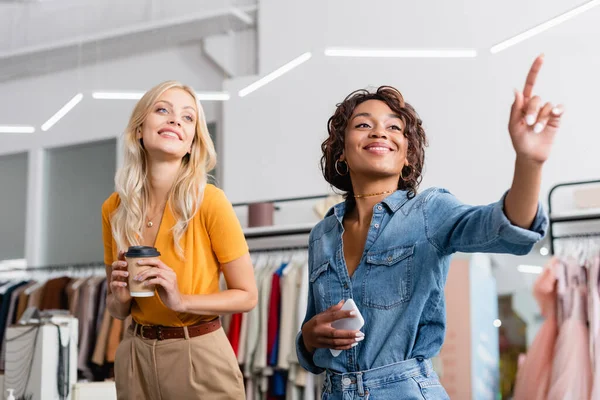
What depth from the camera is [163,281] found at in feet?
5.21

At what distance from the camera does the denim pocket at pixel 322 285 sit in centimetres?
159

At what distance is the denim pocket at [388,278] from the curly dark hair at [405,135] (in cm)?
18

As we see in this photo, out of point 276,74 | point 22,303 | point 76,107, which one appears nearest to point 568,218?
point 276,74

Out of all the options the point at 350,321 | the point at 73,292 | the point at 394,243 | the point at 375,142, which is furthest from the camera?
the point at 73,292

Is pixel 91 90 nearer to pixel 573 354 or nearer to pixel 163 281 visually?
pixel 573 354

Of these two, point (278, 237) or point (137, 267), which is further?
point (278, 237)

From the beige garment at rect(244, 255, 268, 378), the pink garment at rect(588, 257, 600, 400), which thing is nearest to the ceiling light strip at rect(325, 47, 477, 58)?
the pink garment at rect(588, 257, 600, 400)

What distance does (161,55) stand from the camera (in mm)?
6359

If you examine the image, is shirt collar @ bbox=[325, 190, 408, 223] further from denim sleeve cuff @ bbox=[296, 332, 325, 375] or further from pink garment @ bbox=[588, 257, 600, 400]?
pink garment @ bbox=[588, 257, 600, 400]

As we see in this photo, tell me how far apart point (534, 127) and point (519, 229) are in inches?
6.5

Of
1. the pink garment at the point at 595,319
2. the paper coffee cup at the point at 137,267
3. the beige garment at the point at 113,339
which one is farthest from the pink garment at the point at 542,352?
the paper coffee cup at the point at 137,267

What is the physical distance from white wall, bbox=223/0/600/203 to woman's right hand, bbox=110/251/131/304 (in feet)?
10.9

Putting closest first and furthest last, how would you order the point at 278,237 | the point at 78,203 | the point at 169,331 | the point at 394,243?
1. the point at 394,243
2. the point at 169,331
3. the point at 278,237
4. the point at 78,203

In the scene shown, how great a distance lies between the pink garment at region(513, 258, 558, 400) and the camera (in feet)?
12.3
